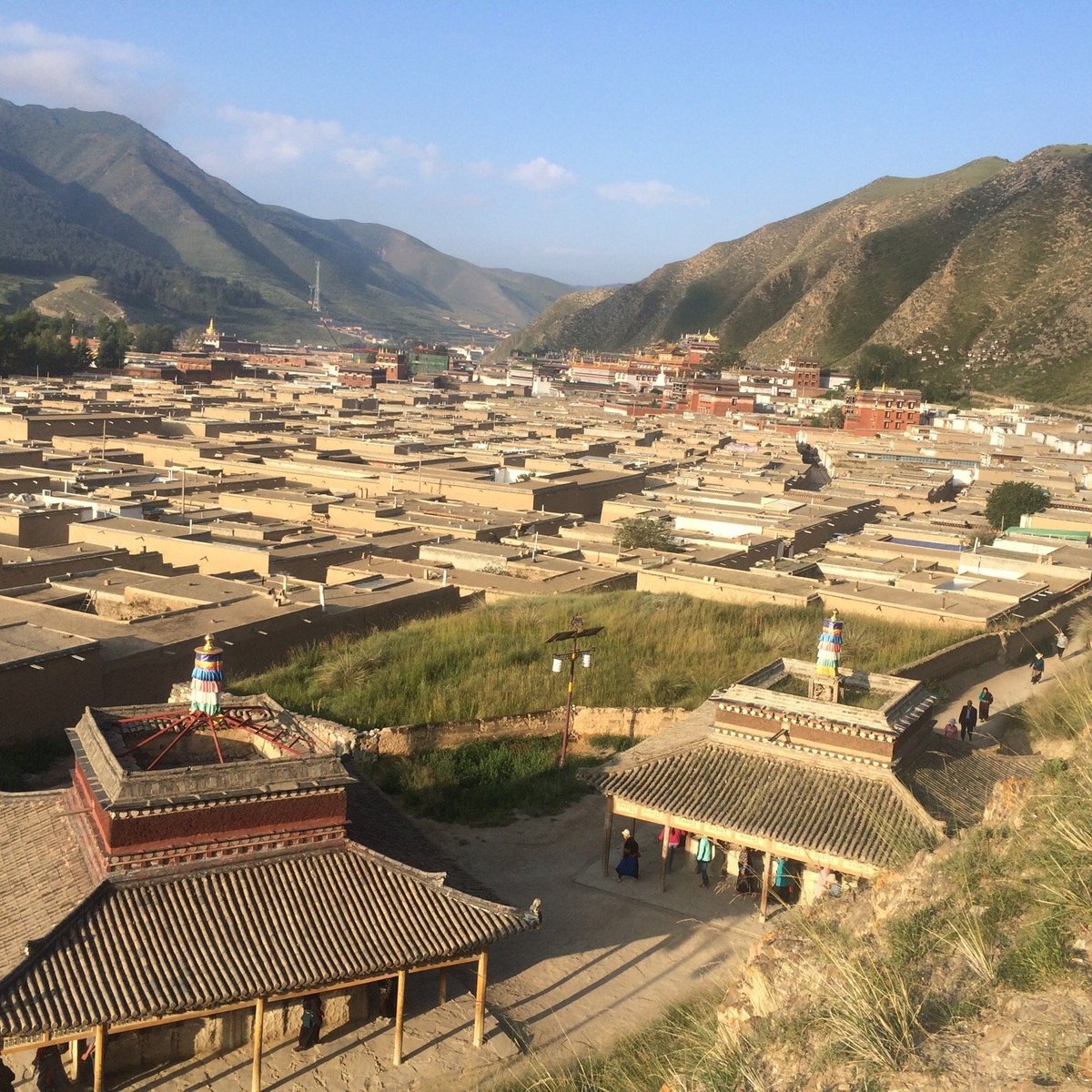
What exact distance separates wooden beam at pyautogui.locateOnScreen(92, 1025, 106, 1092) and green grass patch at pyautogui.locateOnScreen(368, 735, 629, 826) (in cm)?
617

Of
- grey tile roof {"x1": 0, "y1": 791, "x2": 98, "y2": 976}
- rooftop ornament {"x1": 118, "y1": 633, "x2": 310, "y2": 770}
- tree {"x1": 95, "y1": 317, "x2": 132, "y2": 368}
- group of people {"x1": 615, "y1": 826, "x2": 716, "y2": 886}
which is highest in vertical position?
tree {"x1": 95, "y1": 317, "x2": 132, "y2": 368}

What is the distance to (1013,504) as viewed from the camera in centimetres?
3669

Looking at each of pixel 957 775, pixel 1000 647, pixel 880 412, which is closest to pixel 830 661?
pixel 957 775

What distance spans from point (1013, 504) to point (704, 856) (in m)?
27.8

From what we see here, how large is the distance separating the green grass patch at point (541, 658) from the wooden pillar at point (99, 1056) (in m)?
7.63

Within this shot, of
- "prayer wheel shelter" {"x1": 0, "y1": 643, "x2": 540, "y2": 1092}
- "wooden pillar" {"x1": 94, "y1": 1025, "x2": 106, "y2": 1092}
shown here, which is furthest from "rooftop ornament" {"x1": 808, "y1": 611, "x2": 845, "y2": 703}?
"wooden pillar" {"x1": 94, "y1": 1025, "x2": 106, "y2": 1092}

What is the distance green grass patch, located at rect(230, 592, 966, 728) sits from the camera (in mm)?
16766

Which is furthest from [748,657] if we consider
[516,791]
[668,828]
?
[668,828]

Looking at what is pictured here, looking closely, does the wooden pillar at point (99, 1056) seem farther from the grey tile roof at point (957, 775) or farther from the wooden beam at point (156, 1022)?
the grey tile roof at point (957, 775)

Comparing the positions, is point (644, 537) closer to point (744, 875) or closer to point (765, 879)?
point (744, 875)

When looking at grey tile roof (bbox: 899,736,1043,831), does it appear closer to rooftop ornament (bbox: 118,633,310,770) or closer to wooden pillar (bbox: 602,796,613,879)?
wooden pillar (bbox: 602,796,613,879)

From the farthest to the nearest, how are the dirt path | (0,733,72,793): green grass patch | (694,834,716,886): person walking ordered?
the dirt path, (0,733,72,793): green grass patch, (694,834,716,886): person walking

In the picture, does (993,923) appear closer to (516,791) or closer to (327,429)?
(516,791)

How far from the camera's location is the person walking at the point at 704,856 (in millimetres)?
12336
